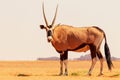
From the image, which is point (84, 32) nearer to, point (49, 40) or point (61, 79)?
point (49, 40)

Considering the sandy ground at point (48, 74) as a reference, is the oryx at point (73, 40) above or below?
above

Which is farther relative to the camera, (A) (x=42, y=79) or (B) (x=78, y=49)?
(B) (x=78, y=49)

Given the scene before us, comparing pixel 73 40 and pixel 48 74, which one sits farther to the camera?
pixel 48 74

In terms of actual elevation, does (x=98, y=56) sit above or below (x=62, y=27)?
below

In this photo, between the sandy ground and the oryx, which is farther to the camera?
the oryx

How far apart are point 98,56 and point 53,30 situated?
276 centimetres

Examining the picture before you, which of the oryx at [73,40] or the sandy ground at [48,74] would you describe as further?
the oryx at [73,40]

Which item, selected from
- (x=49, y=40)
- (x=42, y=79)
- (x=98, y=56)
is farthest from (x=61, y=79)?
(x=98, y=56)

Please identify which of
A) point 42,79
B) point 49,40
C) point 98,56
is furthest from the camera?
point 98,56

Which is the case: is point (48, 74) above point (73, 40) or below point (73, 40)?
below

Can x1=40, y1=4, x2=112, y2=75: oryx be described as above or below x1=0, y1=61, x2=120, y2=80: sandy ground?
above

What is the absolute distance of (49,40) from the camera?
2212cm

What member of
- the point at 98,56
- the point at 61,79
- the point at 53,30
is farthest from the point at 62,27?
the point at 61,79

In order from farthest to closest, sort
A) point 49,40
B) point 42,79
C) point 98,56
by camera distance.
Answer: point 98,56
point 49,40
point 42,79
